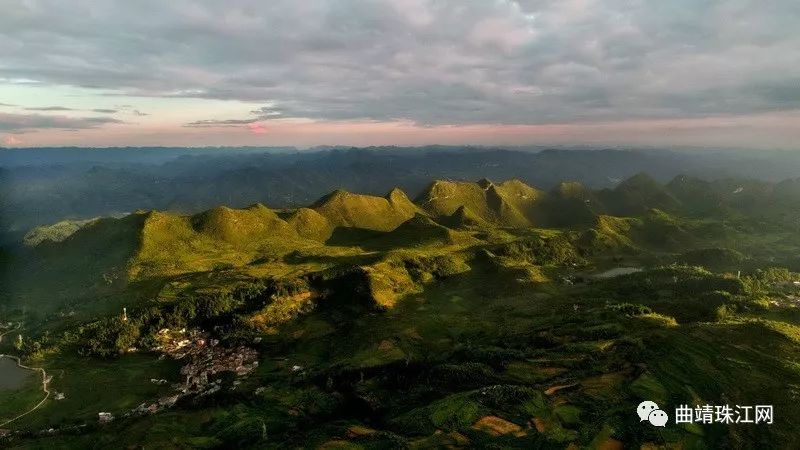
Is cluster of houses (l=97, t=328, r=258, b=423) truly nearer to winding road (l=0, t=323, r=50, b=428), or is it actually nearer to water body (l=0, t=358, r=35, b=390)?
winding road (l=0, t=323, r=50, b=428)

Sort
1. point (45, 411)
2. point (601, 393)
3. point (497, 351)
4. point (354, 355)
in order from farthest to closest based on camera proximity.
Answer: point (354, 355)
point (497, 351)
point (45, 411)
point (601, 393)

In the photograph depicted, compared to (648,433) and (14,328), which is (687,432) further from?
Answer: (14,328)

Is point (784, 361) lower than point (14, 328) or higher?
higher

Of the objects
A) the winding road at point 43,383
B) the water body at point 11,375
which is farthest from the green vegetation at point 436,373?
the water body at point 11,375

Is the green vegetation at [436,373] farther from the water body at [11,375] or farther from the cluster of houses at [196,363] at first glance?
the water body at [11,375]

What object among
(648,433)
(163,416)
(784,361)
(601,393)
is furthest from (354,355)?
(784,361)

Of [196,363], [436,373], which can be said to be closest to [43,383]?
[196,363]

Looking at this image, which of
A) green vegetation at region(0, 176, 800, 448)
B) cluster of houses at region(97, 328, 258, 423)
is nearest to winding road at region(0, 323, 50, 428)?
green vegetation at region(0, 176, 800, 448)

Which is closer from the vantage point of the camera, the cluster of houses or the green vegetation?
the green vegetation
